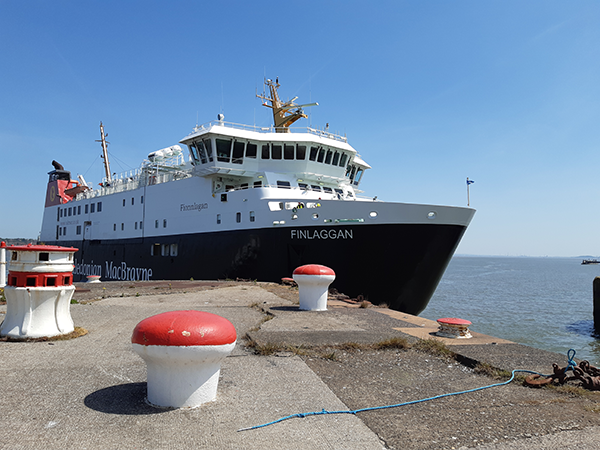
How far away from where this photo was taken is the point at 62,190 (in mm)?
34562

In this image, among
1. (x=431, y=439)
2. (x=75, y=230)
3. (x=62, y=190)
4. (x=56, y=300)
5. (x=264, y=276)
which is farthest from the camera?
(x=62, y=190)

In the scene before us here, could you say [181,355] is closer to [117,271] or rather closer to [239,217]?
[239,217]

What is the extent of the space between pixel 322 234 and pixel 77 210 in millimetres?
23707

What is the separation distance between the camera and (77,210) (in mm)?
30984

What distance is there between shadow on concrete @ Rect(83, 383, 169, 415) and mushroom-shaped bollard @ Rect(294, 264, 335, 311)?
4924 millimetres

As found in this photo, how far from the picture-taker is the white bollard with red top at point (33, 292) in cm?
565

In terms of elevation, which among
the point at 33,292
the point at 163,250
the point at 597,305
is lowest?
the point at 597,305

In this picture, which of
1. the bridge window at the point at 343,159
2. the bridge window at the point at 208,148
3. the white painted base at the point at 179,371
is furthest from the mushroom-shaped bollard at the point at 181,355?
the bridge window at the point at 343,159

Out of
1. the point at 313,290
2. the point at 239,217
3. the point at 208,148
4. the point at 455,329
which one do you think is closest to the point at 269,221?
the point at 239,217

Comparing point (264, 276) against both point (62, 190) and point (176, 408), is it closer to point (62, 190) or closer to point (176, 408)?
point (176, 408)

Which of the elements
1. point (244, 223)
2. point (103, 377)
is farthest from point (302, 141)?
point (103, 377)

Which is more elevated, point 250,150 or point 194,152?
point 194,152

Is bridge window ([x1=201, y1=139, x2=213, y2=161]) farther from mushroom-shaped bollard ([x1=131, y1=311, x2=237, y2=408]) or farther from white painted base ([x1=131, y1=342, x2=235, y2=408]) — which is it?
white painted base ([x1=131, y1=342, x2=235, y2=408])

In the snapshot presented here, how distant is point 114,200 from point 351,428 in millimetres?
26644
